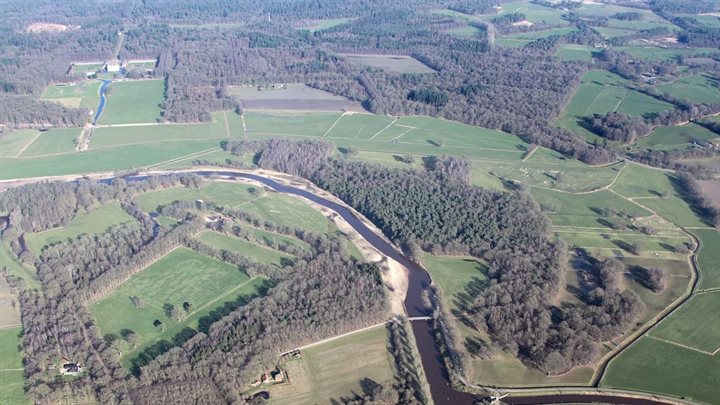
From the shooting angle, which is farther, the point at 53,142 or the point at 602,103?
the point at 602,103

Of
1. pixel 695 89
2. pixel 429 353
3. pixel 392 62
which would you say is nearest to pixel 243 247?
pixel 429 353

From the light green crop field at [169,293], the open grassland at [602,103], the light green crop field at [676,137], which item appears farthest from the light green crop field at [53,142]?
the light green crop field at [676,137]

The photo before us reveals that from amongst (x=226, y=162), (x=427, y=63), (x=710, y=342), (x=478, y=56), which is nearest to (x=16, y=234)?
(x=226, y=162)

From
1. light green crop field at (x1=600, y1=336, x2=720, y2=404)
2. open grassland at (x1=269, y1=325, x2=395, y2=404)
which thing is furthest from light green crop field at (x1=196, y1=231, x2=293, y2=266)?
light green crop field at (x1=600, y1=336, x2=720, y2=404)

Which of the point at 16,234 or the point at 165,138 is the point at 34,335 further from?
the point at 165,138

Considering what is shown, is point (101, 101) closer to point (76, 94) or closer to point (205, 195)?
point (76, 94)

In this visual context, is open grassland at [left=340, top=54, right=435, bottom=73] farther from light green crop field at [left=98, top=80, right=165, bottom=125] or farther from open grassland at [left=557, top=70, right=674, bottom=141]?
light green crop field at [left=98, top=80, right=165, bottom=125]
